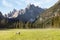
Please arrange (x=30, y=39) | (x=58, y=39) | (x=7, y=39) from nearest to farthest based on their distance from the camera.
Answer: (x=58, y=39)
(x=30, y=39)
(x=7, y=39)

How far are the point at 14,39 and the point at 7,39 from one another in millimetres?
2106

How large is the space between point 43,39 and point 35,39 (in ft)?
6.02

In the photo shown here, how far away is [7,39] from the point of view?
125 feet

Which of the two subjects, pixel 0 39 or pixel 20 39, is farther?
pixel 0 39

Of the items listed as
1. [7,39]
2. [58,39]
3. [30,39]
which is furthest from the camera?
[7,39]

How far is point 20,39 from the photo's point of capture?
35812 mm

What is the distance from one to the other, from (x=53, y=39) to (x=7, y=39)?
11717 mm

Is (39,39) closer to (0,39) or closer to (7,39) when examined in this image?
(7,39)

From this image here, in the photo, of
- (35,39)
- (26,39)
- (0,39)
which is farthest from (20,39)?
(0,39)

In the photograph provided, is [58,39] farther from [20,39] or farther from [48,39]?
[20,39]

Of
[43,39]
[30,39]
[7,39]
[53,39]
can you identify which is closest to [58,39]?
[53,39]

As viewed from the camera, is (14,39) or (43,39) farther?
(14,39)

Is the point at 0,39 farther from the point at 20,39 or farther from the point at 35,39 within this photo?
the point at 35,39

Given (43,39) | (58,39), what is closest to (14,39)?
(43,39)
